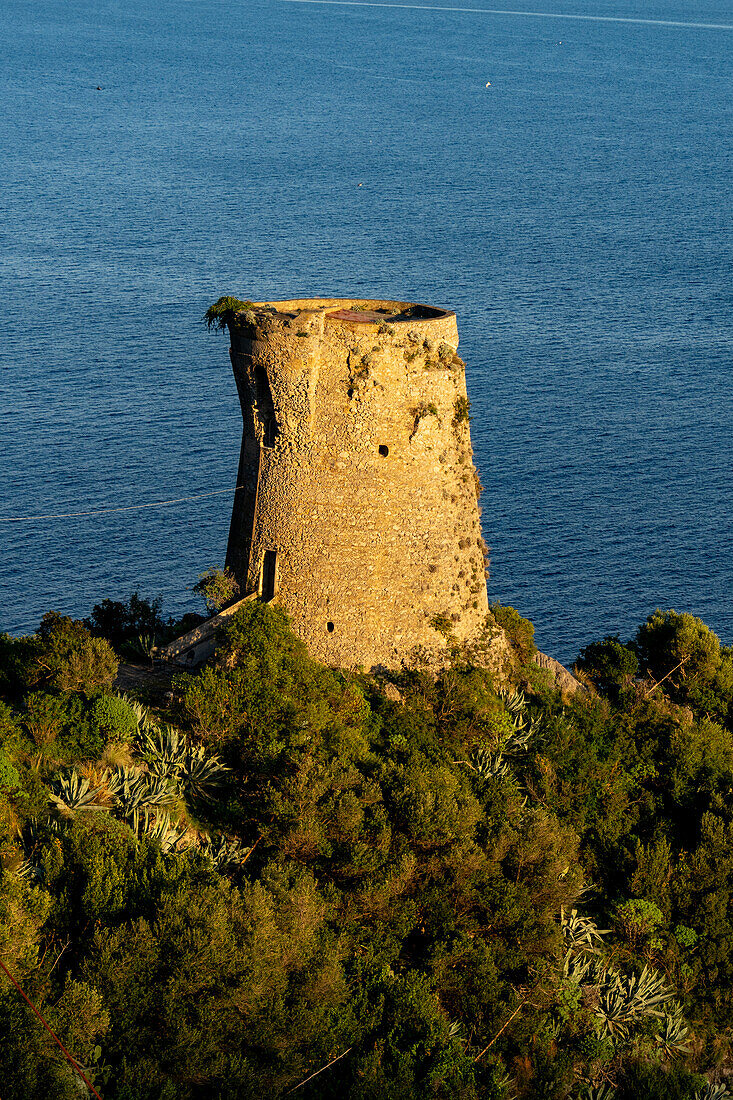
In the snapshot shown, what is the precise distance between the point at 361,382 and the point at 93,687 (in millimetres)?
9131

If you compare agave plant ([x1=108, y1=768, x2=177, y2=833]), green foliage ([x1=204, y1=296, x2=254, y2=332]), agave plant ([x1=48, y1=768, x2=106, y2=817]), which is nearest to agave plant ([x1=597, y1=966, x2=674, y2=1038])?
agave plant ([x1=108, y1=768, x2=177, y2=833])

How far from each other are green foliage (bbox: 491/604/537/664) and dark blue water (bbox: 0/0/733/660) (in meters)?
28.4

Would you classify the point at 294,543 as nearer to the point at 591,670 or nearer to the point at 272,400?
the point at 272,400

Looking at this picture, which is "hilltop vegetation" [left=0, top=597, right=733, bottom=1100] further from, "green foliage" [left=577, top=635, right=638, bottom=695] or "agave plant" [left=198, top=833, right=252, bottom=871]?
"green foliage" [left=577, top=635, right=638, bottom=695]

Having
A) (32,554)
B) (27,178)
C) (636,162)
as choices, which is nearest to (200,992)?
(32,554)

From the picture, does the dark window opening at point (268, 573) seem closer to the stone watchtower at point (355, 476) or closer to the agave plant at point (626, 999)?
the stone watchtower at point (355, 476)

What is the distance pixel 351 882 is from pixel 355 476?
938 centimetres

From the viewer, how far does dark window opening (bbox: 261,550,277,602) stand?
103ft

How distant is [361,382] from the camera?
30172 mm

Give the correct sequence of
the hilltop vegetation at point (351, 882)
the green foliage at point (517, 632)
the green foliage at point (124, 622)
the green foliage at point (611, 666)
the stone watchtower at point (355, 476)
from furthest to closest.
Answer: the green foliage at point (611, 666) → the green foliage at point (124, 622) → the green foliage at point (517, 632) → the stone watchtower at point (355, 476) → the hilltop vegetation at point (351, 882)

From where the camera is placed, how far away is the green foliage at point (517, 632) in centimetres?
3497

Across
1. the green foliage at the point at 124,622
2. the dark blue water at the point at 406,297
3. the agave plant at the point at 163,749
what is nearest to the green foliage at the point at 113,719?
the agave plant at the point at 163,749

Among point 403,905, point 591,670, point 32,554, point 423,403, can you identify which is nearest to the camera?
point 403,905

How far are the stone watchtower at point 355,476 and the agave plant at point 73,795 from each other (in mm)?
7158
